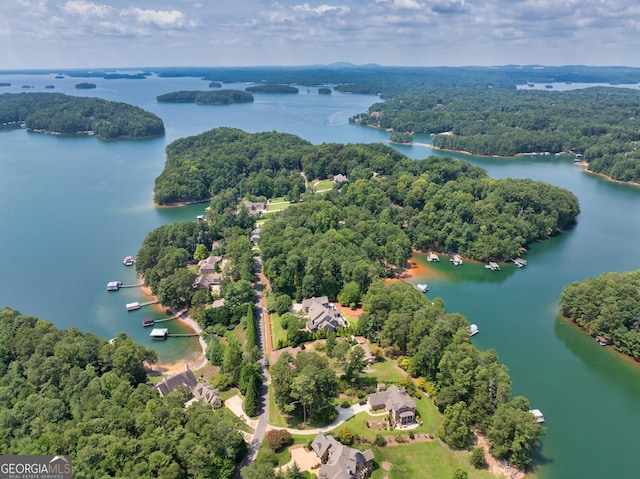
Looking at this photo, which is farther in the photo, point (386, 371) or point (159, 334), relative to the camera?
point (159, 334)

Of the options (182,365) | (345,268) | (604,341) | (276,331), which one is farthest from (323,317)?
(604,341)

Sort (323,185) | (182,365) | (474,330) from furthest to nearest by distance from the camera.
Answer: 1. (323,185)
2. (474,330)
3. (182,365)

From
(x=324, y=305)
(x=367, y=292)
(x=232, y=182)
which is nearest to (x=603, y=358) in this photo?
(x=367, y=292)

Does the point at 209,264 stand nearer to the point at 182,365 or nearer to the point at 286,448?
the point at 182,365

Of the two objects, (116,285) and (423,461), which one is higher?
(423,461)

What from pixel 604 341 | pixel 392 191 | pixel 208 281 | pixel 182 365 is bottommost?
pixel 182 365

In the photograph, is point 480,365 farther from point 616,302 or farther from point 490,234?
point 490,234

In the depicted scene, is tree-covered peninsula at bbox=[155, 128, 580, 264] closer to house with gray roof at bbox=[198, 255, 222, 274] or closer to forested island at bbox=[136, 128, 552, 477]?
forested island at bbox=[136, 128, 552, 477]
